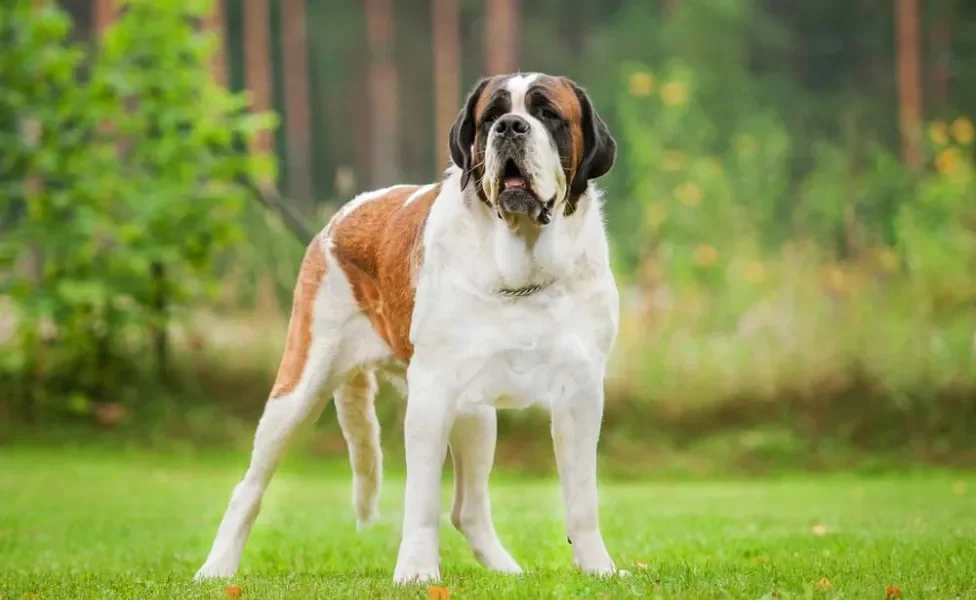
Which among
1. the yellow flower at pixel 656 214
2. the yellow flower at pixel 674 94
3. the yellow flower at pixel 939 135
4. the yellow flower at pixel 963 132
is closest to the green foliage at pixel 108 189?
the yellow flower at pixel 656 214

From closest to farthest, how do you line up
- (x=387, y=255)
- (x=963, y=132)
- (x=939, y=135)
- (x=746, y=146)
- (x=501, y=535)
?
(x=387, y=255) < (x=501, y=535) < (x=939, y=135) < (x=963, y=132) < (x=746, y=146)

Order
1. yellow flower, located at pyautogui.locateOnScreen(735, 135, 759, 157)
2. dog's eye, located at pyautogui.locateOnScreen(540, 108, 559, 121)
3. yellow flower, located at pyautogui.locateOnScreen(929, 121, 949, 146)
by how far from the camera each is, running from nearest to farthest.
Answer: dog's eye, located at pyautogui.locateOnScreen(540, 108, 559, 121) → yellow flower, located at pyautogui.locateOnScreen(929, 121, 949, 146) → yellow flower, located at pyautogui.locateOnScreen(735, 135, 759, 157)

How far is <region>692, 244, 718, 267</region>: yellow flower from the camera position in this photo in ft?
50.1

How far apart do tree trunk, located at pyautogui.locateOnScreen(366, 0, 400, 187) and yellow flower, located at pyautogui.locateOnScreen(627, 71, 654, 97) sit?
5364mm

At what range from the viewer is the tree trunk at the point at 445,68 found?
21.5m

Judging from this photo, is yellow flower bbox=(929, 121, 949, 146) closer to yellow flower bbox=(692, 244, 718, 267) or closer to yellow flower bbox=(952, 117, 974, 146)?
yellow flower bbox=(952, 117, 974, 146)

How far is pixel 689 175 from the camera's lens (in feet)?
53.0

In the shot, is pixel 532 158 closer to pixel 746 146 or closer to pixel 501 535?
pixel 501 535

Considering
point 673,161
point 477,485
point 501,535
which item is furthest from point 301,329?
point 673,161

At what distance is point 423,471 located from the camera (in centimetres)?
481

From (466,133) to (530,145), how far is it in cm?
43

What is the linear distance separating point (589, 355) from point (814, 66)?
56.6 ft

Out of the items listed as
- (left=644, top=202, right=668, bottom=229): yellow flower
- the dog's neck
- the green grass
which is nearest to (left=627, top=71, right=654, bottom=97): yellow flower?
(left=644, top=202, right=668, bottom=229): yellow flower

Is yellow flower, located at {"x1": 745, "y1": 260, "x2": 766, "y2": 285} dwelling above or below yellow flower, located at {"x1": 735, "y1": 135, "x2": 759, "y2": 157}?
below
